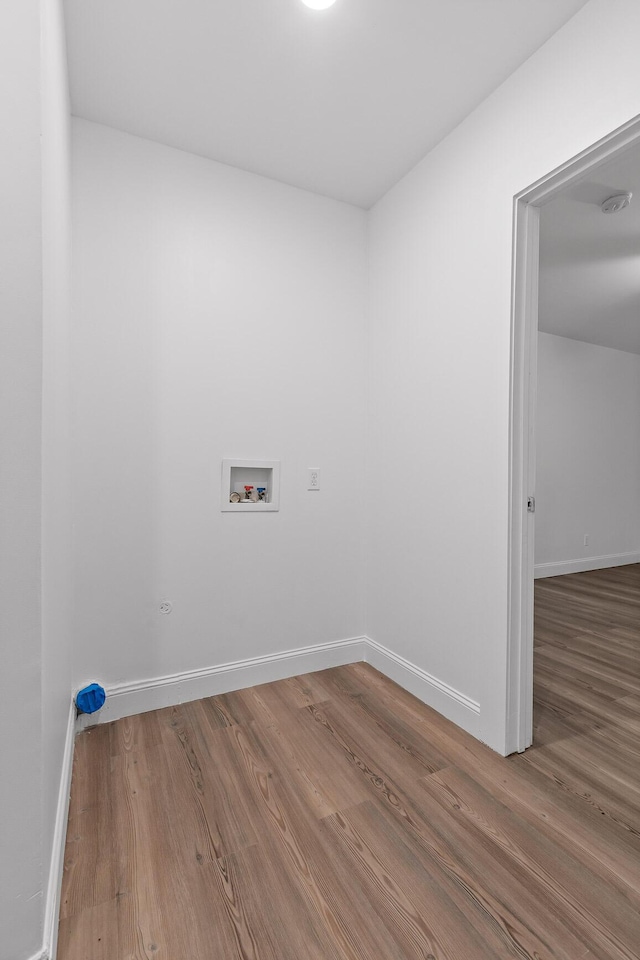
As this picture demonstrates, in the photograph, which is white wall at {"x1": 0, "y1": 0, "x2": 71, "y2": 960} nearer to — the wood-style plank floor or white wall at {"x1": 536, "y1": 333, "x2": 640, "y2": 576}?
the wood-style plank floor

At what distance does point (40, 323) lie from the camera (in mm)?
912

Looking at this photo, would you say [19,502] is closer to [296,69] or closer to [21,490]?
[21,490]

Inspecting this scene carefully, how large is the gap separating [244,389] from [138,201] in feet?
3.07

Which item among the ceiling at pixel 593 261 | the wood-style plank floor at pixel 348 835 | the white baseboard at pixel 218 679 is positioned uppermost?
the ceiling at pixel 593 261

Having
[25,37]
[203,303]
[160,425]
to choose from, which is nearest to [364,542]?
[160,425]

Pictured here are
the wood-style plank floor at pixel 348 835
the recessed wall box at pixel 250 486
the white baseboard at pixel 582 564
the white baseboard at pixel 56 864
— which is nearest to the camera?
the white baseboard at pixel 56 864

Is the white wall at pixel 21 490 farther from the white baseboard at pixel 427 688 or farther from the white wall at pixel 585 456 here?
the white wall at pixel 585 456

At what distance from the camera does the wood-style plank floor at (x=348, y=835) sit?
1104 mm

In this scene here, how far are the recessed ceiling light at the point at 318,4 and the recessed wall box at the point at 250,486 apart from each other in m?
1.69

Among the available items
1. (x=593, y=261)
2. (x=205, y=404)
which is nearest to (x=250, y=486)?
(x=205, y=404)

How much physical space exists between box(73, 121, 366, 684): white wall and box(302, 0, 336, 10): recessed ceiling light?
0.89 metres

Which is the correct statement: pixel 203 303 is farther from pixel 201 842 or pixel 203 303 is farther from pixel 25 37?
pixel 201 842

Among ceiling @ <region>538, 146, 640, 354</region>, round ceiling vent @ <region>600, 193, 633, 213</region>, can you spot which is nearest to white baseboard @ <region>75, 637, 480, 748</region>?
ceiling @ <region>538, 146, 640, 354</region>

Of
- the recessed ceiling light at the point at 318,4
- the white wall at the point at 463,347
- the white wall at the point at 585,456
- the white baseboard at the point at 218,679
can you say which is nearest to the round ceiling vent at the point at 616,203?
the white wall at the point at 463,347
